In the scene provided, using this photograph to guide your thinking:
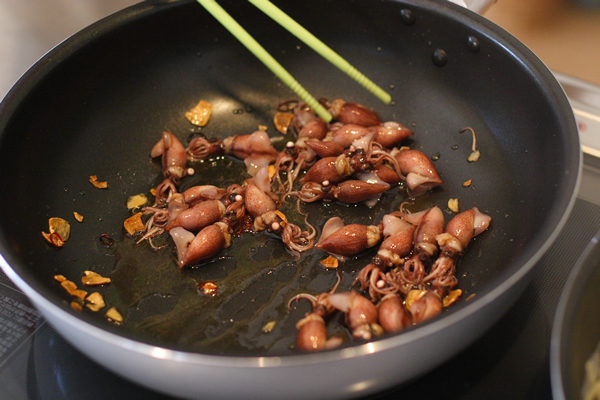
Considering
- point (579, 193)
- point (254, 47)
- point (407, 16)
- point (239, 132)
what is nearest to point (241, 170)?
point (239, 132)

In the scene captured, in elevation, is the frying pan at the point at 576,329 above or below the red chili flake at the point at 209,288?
above

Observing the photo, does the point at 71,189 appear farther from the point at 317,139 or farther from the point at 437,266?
the point at 437,266

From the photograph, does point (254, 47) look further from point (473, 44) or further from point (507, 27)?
point (507, 27)

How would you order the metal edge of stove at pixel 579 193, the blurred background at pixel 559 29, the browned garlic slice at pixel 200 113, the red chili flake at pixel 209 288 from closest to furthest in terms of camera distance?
the metal edge of stove at pixel 579 193 → the red chili flake at pixel 209 288 → the browned garlic slice at pixel 200 113 → the blurred background at pixel 559 29

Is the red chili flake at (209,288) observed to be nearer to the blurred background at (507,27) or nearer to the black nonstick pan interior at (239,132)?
the black nonstick pan interior at (239,132)

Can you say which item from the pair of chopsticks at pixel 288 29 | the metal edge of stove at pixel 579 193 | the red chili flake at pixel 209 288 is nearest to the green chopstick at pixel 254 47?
the pair of chopsticks at pixel 288 29

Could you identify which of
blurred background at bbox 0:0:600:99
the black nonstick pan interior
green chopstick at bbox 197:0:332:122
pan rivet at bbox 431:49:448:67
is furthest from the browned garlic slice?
pan rivet at bbox 431:49:448:67

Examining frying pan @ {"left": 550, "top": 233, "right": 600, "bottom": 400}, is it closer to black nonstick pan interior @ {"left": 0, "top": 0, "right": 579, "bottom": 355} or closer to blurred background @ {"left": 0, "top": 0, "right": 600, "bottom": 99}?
black nonstick pan interior @ {"left": 0, "top": 0, "right": 579, "bottom": 355}
